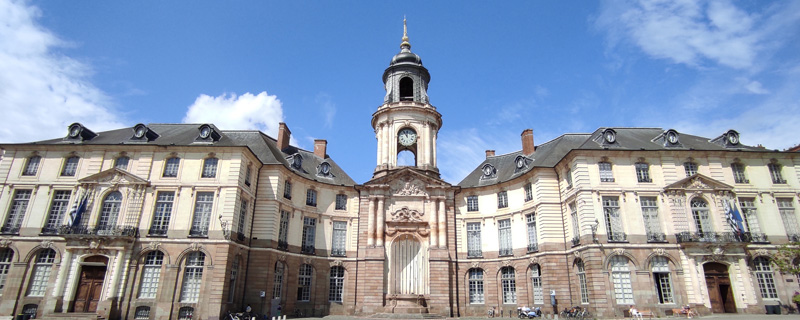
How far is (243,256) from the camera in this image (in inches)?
965

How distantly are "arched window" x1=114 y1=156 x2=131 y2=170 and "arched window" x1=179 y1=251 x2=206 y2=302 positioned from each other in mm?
6486

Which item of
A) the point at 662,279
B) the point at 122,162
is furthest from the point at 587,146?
the point at 122,162

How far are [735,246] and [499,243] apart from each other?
12192mm

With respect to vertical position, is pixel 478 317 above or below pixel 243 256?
below

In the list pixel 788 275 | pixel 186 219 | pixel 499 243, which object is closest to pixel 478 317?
pixel 499 243

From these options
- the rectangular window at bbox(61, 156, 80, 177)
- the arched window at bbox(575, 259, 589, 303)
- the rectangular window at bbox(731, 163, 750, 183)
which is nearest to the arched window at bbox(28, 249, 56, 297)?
the rectangular window at bbox(61, 156, 80, 177)

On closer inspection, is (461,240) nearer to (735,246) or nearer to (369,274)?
(369,274)

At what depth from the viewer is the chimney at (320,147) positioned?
109ft

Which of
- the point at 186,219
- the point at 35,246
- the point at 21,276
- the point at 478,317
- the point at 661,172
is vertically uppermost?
the point at 661,172

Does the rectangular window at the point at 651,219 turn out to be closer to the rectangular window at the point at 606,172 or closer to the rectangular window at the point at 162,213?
the rectangular window at the point at 606,172

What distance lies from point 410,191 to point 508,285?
8585mm

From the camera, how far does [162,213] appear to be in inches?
912

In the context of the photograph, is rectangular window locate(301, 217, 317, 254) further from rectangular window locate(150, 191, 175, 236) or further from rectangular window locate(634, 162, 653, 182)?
rectangular window locate(634, 162, 653, 182)

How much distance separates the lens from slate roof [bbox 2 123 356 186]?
24906mm
